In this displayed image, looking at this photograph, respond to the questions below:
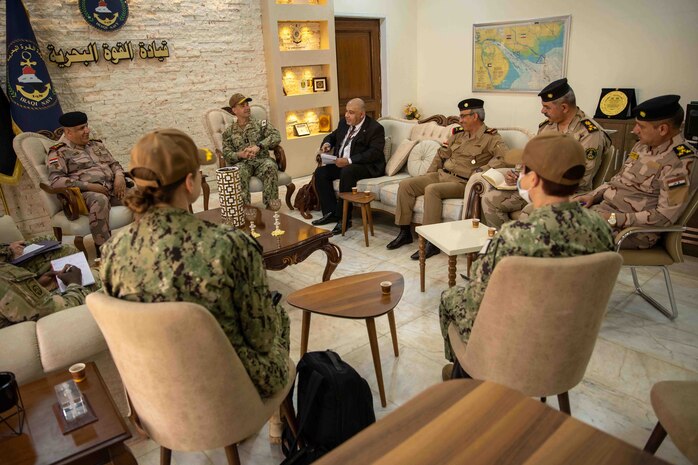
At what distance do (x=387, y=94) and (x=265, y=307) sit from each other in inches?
261

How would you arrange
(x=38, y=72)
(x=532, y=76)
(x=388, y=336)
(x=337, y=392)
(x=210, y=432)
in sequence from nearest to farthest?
1. (x=210, y=432)
2. (x=337, y=392)
3. (x=388, y=336)
4. (x=38, y=72)
5. (x=532, y=76)

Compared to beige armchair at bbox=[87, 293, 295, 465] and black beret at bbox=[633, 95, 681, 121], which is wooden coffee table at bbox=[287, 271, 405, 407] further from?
black beret at bbox=[633, 95, 681, 121]

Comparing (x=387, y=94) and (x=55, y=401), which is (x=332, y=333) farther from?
(x=387, y=94)

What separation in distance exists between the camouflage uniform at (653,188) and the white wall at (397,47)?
510cm

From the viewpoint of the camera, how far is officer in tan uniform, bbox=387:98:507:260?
12.7ft

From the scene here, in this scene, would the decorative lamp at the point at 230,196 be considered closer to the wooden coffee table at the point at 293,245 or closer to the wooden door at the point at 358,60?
the wooden coffee table at the point at 293,245

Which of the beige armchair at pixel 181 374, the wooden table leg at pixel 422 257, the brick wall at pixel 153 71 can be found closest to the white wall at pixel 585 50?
the brick wall at pixel 153 71

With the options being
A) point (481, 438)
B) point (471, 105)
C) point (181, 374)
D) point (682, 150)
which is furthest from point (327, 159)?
point (481, 438)

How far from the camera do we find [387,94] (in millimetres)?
7648

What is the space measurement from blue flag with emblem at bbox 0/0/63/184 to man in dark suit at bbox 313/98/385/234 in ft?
8.66

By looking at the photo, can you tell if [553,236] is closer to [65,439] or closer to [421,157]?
[65,439]

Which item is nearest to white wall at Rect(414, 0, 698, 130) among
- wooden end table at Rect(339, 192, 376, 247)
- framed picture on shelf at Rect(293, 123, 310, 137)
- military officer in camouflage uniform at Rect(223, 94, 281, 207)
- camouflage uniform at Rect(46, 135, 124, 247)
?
framed picture on shelf at Rect(293, 123, 310, 137)

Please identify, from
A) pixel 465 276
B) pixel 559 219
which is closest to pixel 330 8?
pixel 465 276

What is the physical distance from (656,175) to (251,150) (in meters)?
3.44
